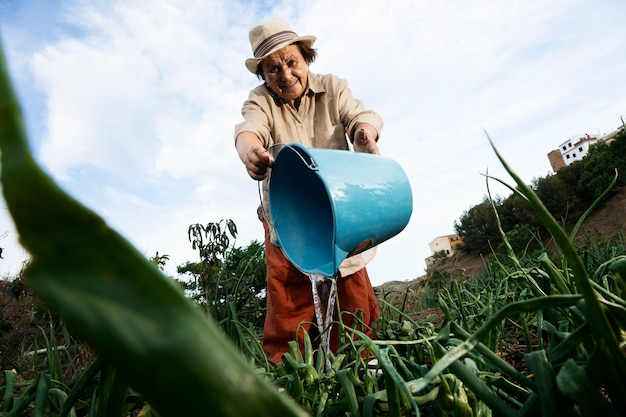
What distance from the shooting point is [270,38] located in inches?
77.8

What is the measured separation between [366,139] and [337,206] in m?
0.60

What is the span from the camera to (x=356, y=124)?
1.95m

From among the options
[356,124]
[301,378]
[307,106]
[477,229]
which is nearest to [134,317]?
[301,378]

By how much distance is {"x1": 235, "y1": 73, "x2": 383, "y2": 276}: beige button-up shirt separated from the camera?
6.81 ft

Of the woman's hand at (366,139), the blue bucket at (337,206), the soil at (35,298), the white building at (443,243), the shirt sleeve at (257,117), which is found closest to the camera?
the blue bucket at (337,206)

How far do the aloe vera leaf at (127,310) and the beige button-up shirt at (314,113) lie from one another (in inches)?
75.5

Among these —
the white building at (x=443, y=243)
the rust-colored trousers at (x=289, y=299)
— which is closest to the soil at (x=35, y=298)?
the rust-colored trousers at (x=289, y=299)

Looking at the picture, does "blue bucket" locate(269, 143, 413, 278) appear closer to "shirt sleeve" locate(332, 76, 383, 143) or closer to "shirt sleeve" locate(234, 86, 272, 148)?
"shirt sleeve" locate(234, 86, 272, 148)

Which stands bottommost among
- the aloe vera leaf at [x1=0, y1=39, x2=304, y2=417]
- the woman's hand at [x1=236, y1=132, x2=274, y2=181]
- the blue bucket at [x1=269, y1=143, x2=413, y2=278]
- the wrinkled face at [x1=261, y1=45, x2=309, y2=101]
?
the aloe vera leaf at [x1=0, y1=39, x2=304, y2=417]

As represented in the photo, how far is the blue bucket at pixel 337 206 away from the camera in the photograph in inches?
49.3

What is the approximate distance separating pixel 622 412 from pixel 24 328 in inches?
241

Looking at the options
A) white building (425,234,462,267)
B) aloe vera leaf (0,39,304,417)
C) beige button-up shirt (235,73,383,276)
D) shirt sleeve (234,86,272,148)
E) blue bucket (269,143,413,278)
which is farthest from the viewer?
white building (425,234,462,267)

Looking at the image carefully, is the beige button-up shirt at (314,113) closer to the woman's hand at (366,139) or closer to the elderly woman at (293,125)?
the elderly woman at (293,125)

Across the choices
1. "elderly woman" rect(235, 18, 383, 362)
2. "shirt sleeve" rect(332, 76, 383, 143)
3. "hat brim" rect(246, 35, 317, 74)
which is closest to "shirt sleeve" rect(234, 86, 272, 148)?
"elderly woman" rect(235, 18, 383, 362)
